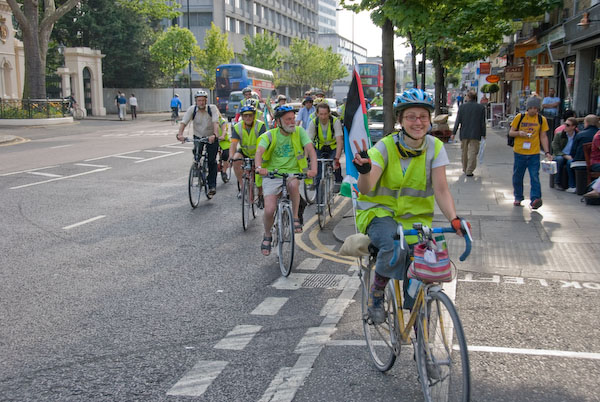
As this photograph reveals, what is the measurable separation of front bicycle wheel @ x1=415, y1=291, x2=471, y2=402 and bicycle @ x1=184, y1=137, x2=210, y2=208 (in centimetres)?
801

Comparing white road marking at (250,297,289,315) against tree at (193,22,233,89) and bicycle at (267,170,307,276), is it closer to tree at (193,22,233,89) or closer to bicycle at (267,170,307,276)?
bicycle at (267,170,307,276)

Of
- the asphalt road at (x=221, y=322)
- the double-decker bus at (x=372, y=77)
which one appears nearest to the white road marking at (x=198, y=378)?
the asphalt road at (x=221, y=322)

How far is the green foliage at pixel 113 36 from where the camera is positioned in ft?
176

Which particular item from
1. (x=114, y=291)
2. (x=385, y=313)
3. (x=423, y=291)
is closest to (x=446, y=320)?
(x=423, y=291)

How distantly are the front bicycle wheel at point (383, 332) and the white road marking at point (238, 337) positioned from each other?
972 millimetres

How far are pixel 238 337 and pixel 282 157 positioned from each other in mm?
3000

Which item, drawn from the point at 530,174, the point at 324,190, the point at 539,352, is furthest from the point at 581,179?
the point at 539,352

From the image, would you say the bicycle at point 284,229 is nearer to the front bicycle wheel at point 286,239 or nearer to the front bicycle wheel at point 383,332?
the front bicycle wheel at point 286,239

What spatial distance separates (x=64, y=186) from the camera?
532 inches

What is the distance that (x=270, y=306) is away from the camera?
584cm

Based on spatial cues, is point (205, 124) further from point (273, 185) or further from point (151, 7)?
point (151, 7)

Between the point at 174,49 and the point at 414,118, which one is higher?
the point at 174,49

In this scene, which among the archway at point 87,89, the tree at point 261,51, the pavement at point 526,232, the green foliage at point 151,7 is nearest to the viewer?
the pavement at point 526,232

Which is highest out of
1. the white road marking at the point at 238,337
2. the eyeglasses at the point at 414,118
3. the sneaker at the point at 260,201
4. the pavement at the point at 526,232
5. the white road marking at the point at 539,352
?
the eyeglasses at the point at 414,118
